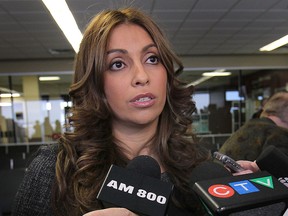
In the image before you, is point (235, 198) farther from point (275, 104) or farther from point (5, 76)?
point (5, 76)

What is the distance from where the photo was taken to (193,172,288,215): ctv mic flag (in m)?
0.47

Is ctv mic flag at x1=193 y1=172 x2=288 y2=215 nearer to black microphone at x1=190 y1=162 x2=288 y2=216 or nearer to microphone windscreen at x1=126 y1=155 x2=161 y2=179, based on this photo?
black microphone at x1=190 y1=162 x2=288 y2=216

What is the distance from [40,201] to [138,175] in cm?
34

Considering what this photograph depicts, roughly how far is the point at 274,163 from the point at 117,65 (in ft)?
1.46

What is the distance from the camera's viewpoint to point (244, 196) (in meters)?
0.49

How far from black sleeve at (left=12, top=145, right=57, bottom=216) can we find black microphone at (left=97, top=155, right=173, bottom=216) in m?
0.30

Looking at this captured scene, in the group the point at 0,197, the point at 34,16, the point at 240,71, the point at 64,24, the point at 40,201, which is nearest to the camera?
the point at 40,201

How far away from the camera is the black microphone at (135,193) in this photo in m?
0.52

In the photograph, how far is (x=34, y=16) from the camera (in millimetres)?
4383

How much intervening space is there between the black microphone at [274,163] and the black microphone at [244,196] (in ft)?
0.60

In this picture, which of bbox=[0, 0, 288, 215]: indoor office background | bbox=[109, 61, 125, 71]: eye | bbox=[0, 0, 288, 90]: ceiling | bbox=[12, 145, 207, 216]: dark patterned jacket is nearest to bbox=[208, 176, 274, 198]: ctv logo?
bbox=[12, 145, 207, 216]: dark patterned jacket

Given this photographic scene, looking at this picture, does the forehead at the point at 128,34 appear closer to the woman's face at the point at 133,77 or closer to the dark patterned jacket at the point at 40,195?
the woman's face at the point at 133,77

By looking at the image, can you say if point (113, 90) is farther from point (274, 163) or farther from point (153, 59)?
point (274, 163)

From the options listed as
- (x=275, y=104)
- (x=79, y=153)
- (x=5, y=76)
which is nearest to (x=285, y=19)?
(x=275, y=104)
